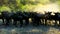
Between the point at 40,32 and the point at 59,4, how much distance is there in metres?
12.4

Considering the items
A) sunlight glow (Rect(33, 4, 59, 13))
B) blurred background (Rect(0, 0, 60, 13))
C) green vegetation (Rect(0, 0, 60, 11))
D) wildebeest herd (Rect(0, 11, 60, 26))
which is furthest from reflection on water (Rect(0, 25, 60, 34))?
sunlight glow (Rect(33, 4, 59, 13))

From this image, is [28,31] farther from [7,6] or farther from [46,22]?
[7,6]

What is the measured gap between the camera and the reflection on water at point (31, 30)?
483 inches

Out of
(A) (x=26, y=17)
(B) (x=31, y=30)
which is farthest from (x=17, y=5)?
(B) (x=31, y=30)

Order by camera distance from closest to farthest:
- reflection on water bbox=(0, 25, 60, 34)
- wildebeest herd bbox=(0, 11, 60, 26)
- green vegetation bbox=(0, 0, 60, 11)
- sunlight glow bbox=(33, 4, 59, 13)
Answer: reflection on water bbox=(0, 25, 60, 34), wildebeest herd bbox=(0, 11, 60, 26), green vegetation bbox=(0, 0, 60, 11), sunlight glow bbox=(33, 4, 59, 13)

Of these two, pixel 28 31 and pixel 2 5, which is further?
pixel 2 5

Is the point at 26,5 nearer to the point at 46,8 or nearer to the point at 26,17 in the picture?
the point at 46,8

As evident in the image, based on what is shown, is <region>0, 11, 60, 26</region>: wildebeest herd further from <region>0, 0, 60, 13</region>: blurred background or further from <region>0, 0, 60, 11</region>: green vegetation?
<region>0, 0, 60, 11</region>: green vegetation

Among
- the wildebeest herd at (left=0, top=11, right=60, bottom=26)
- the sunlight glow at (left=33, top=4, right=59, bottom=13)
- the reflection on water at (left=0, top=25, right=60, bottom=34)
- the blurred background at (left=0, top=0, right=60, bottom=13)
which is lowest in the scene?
the sunlight glow at (left=33, top=4, right=59, bottom=13)

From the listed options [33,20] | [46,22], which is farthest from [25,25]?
[46,22]

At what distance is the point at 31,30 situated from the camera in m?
12.7

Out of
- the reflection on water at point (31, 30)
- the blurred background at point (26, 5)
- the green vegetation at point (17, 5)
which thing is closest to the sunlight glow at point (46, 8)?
the blurred background at point (26, 5)

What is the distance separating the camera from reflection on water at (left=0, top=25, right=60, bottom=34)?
12.3 meters

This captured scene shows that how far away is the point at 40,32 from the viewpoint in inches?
482
